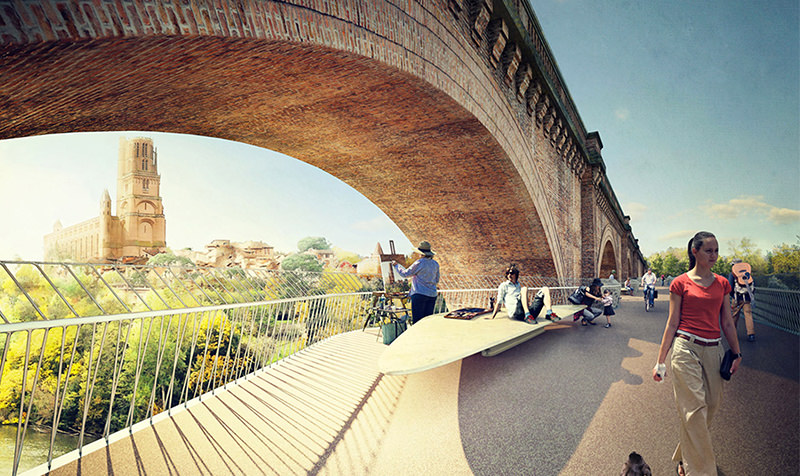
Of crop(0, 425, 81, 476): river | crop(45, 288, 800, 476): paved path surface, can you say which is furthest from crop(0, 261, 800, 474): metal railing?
crop(0, 425, 81, 476): river

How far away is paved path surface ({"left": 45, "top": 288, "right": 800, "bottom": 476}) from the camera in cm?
300

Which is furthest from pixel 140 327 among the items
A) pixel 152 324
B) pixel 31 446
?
pixel 31 446

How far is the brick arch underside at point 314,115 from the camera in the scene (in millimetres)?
3266

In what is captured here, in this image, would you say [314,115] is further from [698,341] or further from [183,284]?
[698,341]

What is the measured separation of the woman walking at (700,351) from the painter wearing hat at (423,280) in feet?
11.2

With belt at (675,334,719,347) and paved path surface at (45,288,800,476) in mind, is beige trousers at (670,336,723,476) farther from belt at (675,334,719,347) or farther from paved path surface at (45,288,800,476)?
paved path surface at (45,288,800,476)

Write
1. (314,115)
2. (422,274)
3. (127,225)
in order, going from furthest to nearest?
(127,225) → (314,115) → (422,274)

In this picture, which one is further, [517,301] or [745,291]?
[745,291]

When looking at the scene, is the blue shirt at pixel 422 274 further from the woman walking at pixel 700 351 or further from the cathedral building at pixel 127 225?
the cathedral building at pixel 127 225

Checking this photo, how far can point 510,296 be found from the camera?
6.35m

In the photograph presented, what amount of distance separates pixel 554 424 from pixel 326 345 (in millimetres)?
4149

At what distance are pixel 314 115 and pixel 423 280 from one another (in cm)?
321

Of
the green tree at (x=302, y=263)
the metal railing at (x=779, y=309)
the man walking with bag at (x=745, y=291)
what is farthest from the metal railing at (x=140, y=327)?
the green tree at (x=302, y=263)

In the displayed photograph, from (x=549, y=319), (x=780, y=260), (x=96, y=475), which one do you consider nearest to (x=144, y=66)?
(x=96, y=475)
